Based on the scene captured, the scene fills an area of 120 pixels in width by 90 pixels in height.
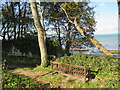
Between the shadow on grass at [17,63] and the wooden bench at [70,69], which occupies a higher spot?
the wooden bench at [70,69]

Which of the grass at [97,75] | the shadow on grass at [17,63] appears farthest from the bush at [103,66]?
the shadow on grass at [17,63]

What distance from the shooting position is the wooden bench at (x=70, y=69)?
21.7ft

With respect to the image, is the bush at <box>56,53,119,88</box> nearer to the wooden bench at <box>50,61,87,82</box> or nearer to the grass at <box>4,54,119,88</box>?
the grass at <box>4,54,119,88</box>

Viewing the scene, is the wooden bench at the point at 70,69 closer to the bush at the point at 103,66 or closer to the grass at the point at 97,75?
the grass at the point at 97,75

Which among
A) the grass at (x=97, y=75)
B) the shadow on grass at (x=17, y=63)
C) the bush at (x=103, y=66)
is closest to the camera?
the grass at (x=97, y=75)

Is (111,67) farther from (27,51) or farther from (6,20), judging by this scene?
(6,20)

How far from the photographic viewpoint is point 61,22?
641 inches

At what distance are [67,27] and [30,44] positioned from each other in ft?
18.5

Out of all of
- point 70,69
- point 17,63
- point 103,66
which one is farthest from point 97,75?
point 17,63

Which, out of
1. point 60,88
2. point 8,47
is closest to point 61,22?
point 8,47

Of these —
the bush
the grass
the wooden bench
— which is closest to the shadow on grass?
the grass

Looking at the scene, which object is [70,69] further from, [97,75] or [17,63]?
[17,63]

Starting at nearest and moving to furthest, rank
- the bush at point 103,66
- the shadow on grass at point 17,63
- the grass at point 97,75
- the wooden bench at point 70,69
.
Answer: the grass at point 97,75, the bush at point 103,66, the wooden bench at point 70,69, the shadow on grass at point 17,63

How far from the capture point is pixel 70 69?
7.30 meters
